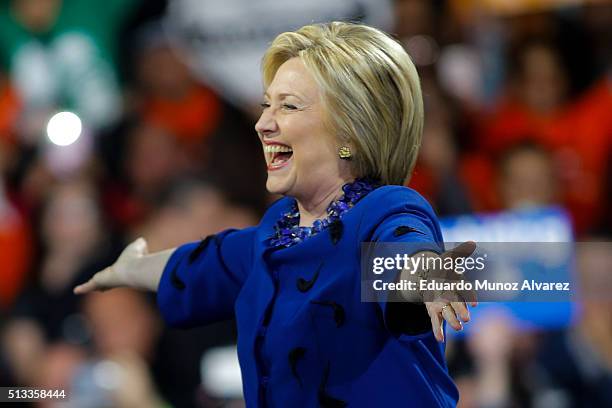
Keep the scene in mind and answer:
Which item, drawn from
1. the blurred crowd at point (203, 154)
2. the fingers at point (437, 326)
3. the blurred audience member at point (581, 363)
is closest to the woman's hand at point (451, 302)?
the fingers at point (437, 326)

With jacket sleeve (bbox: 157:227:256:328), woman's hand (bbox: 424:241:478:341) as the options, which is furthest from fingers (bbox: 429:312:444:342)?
jacket sleeve (bbox: 157:227:256:328)

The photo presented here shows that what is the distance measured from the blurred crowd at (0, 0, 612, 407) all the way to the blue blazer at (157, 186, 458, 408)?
2071 millimetres

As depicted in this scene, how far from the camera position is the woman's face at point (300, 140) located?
6.24 ft

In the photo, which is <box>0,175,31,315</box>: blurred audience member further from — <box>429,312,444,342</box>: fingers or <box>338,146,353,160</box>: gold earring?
<box>429,312,444,342</box>: fingers

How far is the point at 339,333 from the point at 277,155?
35cm

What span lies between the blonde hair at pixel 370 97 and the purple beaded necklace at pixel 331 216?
0.03 m

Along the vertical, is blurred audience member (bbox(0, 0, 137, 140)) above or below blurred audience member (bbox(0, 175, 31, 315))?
above

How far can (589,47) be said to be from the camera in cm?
460

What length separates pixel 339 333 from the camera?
5.91 feet

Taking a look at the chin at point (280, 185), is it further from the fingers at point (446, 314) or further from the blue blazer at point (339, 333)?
the fingers at point (446, 314)

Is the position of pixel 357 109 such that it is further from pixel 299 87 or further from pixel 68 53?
pixel 68 53

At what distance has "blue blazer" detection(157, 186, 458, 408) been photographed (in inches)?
70.2

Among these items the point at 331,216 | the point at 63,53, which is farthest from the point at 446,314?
the point at 63,53

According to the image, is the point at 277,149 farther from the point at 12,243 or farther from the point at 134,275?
the point at 12,243
